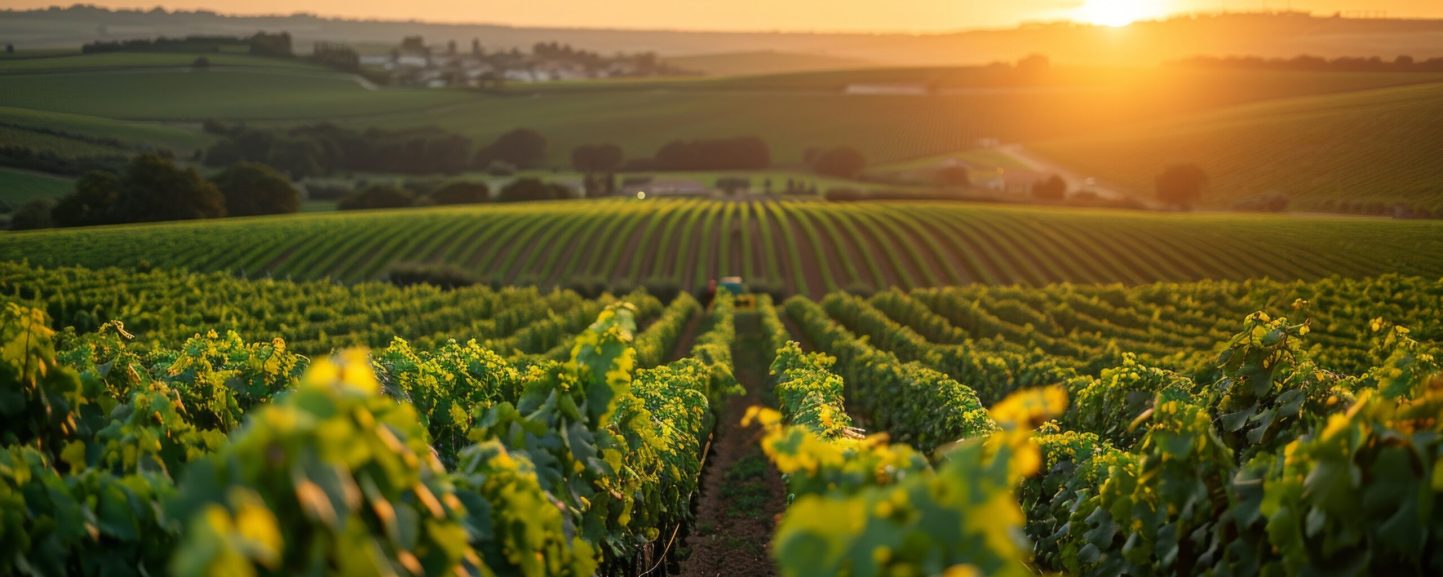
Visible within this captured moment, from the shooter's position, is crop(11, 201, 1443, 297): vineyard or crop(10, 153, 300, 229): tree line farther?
crop(10, 153, 300, 229): tree line

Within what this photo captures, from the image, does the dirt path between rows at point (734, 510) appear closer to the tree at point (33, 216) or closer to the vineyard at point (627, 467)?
the vineyard at point (627, 467)

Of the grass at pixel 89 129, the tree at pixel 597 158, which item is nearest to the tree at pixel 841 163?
the tree at pixel 597 158

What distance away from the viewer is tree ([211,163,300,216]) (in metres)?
69.1

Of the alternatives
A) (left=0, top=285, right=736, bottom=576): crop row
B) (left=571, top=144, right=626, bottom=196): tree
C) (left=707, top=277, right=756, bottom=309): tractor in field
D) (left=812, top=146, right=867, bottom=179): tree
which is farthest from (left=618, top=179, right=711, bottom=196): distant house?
(left=0, top=285, right=736, bottom=576): crop row

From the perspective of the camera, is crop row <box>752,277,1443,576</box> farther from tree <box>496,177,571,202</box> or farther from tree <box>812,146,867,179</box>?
tree <box>812,146,867,179</box>

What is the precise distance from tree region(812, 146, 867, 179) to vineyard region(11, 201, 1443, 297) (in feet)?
123

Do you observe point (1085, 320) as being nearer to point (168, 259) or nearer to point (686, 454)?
point (686, 454)

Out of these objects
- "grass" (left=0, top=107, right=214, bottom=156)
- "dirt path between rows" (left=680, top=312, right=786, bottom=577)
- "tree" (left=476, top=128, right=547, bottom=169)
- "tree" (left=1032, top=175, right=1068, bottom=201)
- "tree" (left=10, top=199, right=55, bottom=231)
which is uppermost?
"grass" (left=0, top=107, right=214, bottom=156)

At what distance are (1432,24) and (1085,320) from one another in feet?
55.6

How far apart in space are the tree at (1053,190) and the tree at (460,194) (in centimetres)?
4551

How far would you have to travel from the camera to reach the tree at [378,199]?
82125 millimetres

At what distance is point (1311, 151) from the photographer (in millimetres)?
54031

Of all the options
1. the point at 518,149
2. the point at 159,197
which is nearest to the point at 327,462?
the point at 159,197

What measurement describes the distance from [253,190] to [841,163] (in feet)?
200
